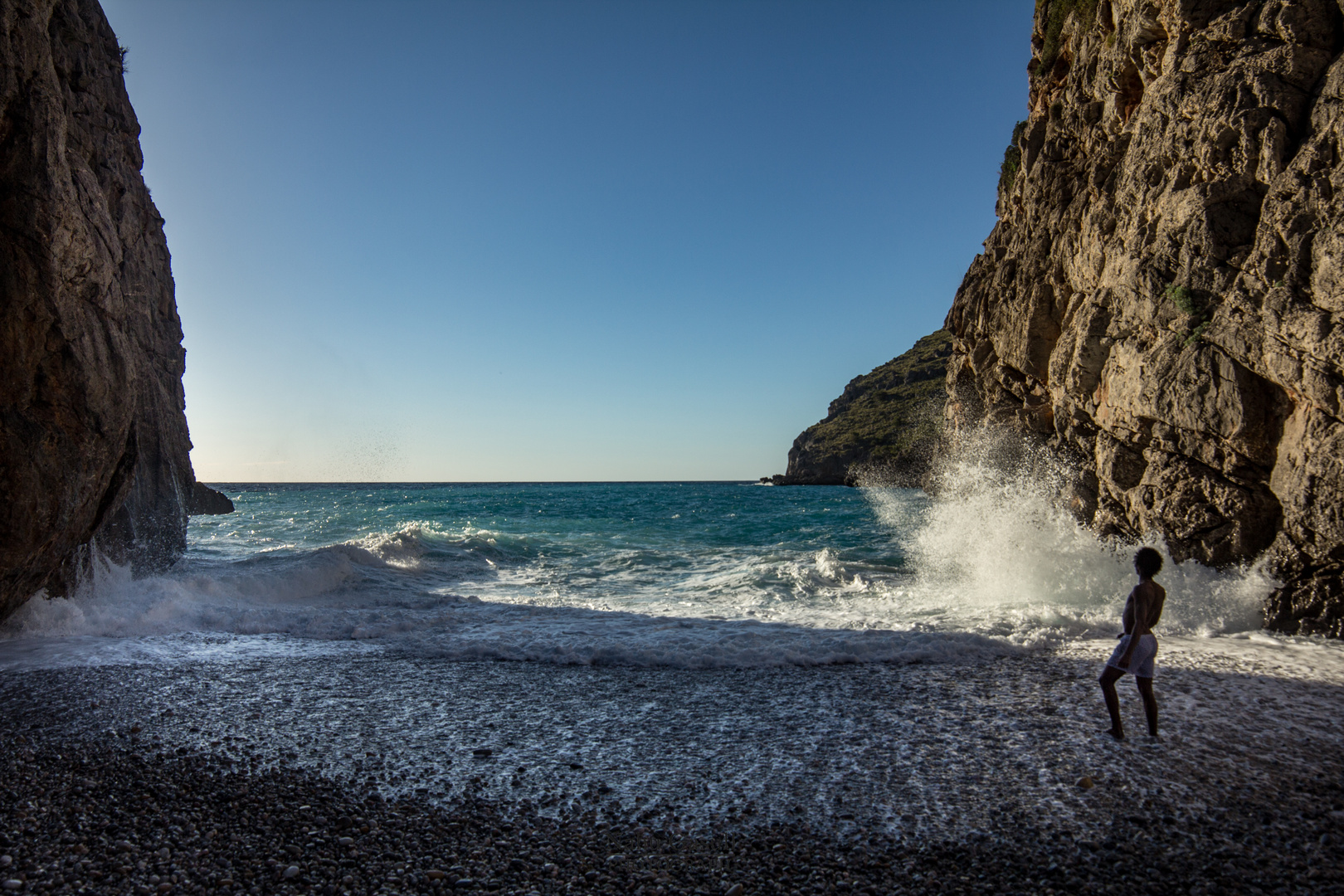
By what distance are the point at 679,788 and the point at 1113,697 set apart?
3.82m

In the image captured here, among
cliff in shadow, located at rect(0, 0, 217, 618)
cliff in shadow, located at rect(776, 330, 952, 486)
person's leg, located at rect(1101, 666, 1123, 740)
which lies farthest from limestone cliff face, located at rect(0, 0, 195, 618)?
cliff in shadow, located at rect(776, 330, 952, 486)

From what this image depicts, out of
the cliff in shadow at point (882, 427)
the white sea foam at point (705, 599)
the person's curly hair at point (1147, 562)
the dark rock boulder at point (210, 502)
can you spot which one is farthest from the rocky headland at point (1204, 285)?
the cliff in shadow at point (882, 427)

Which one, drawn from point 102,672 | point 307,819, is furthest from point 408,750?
point 102,672

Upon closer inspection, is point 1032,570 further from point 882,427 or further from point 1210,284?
point 882,427

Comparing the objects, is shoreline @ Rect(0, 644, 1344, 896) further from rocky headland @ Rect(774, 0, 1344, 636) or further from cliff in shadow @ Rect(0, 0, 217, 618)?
rocky headland @ Rect(774, 0, 1344, 636)

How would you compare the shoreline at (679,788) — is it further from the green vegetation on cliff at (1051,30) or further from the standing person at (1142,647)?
the green vegetation on cliff at (1051,30)

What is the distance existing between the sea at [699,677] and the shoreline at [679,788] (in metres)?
0.04

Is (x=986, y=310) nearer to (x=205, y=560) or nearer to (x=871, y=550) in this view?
(x=871, y=550)

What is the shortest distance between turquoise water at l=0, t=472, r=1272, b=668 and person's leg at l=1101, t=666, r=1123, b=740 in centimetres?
307

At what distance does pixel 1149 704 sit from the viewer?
18.2ft

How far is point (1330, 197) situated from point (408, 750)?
1320 cm

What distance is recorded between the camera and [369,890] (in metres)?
3.58

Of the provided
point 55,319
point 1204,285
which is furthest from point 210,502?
point 1204,285

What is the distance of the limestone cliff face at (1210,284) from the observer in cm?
903
